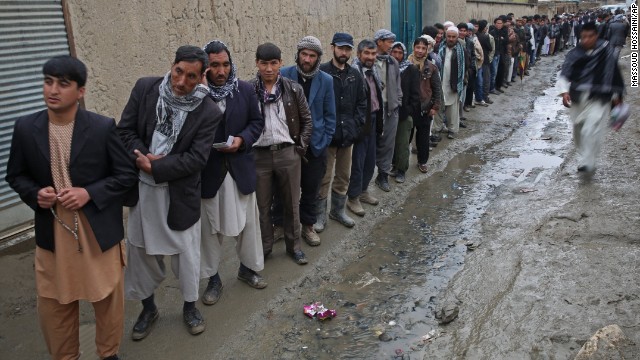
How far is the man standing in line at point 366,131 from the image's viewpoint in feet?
16.8

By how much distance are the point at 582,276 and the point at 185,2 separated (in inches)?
182

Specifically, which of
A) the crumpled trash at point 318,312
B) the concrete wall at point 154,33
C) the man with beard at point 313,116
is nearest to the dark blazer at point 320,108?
the man with beard at point 313,116

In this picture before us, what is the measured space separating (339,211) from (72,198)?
125 inches

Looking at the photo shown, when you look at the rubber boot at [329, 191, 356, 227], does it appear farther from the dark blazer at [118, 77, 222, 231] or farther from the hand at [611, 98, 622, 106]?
the hand at [611, 98, 622, 106]

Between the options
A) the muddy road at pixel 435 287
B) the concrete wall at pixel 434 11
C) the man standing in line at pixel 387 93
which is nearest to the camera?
the muddy road at pixel 435 287

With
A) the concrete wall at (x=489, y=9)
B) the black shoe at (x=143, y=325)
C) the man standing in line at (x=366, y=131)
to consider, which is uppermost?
the concrete wall at (x=489, y=9)

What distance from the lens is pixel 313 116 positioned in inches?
172

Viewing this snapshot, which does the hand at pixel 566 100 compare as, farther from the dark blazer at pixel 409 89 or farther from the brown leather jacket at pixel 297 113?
the brown leather jacket at pixel 297 113

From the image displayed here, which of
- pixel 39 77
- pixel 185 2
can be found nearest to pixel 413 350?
pixel 39 77

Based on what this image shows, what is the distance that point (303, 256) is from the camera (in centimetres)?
440

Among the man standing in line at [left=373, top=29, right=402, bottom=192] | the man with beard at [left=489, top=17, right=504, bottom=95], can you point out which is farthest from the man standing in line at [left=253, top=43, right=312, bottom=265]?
the man with beard at [left=489, top=17, right=504, bottom=95]

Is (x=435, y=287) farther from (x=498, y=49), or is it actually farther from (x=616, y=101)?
(x=498, y=49)

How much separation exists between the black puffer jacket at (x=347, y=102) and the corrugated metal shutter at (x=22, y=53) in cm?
234

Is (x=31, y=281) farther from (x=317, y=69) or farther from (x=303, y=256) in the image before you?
(x=317, y=69)
